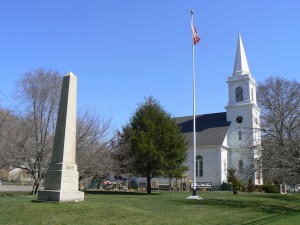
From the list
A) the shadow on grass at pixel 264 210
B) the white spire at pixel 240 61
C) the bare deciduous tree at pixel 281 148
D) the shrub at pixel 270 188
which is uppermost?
the white spire at pixel 240 61

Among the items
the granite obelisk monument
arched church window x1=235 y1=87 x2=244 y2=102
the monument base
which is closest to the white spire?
arched church window x1=235 y1=87 x2=244 y2=102

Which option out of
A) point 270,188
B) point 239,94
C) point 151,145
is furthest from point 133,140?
point 239,94

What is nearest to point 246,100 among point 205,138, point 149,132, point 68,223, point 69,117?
point 205,138

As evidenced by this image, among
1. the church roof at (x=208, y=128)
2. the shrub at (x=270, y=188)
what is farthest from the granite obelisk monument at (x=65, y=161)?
the church roof at (x=208, y=128)

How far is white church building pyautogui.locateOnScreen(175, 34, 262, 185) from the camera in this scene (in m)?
54.0

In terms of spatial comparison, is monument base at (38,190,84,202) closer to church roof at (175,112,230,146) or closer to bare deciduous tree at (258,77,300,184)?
bare deciduous tree at (258,77,300,184)

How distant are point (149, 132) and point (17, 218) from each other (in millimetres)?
21580

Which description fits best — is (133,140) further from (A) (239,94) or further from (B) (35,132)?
(A) (239,94)

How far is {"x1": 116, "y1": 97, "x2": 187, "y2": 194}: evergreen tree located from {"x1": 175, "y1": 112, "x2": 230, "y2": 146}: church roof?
21.0 meters

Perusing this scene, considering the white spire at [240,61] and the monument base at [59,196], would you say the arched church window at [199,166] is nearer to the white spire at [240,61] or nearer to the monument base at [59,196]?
the white spire at [240,61]

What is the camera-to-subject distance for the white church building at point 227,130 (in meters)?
54.0

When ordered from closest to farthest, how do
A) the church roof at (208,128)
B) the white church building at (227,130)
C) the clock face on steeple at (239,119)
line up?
the white church building at (227,130), the church roof at (208,128), the clock face on steeple at (239,119)

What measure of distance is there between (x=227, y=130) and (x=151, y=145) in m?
27.5

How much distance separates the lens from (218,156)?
53.8 metres
